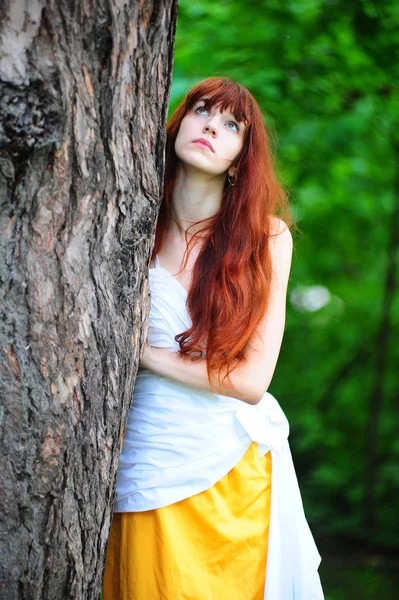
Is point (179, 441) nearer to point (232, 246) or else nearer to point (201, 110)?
point (232, 246)

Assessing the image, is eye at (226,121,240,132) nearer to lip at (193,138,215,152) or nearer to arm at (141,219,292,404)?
lip at (193,138,215,152)

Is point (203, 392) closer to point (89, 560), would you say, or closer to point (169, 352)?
point (169, 352)

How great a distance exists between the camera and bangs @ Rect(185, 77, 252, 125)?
6.72 ft

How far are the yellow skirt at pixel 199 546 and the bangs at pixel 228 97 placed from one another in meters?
1.09

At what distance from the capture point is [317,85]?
3.68m

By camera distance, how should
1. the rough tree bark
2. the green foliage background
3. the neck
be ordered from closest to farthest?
the rough tree bark → the neck → the green foliage background

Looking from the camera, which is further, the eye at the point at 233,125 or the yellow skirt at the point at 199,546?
the eye at the point at 233,125

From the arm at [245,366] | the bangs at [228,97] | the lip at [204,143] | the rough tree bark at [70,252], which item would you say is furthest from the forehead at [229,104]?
the arm at [245,366]

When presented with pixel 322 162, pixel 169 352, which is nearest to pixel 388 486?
pixel 322 162

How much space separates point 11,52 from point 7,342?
25.3 inches

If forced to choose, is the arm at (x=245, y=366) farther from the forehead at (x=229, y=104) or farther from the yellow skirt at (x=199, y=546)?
the forehead at (x=229, y=104)

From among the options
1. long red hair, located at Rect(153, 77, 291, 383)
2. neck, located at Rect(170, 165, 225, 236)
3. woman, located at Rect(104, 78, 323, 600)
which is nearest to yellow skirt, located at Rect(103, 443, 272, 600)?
woman, located at Rect(104, 78, 323, 600)

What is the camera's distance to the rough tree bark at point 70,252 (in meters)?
1.40

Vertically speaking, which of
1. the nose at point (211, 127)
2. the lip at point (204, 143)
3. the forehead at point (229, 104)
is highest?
the forehead at point (229, 104)
